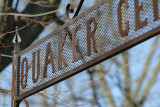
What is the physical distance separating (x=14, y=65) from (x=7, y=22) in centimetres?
177

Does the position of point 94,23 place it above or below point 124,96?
below

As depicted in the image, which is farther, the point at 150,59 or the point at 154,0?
the point at 150,59

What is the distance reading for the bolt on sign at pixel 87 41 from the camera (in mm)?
1888

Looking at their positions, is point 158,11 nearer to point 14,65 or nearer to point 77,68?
point 77,68

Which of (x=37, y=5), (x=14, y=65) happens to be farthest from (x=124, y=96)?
(x=14, y=65)

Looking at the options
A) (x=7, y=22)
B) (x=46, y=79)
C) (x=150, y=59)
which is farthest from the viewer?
(x=150, y=59)

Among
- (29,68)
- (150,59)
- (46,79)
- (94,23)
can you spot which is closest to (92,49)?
(94,23)

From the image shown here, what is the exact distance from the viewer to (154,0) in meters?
1.82

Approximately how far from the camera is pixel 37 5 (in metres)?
4.71

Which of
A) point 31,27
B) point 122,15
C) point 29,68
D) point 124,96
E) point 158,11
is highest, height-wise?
point 124,96

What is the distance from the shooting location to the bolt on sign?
6.19 feet

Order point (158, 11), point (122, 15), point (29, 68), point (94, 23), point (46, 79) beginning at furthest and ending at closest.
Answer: point (29, 68), point (46, 79), point (94, 23), point (122, 15), point (158, 11)

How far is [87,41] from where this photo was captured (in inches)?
86.0

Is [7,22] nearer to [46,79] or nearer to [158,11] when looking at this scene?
[46,79]
